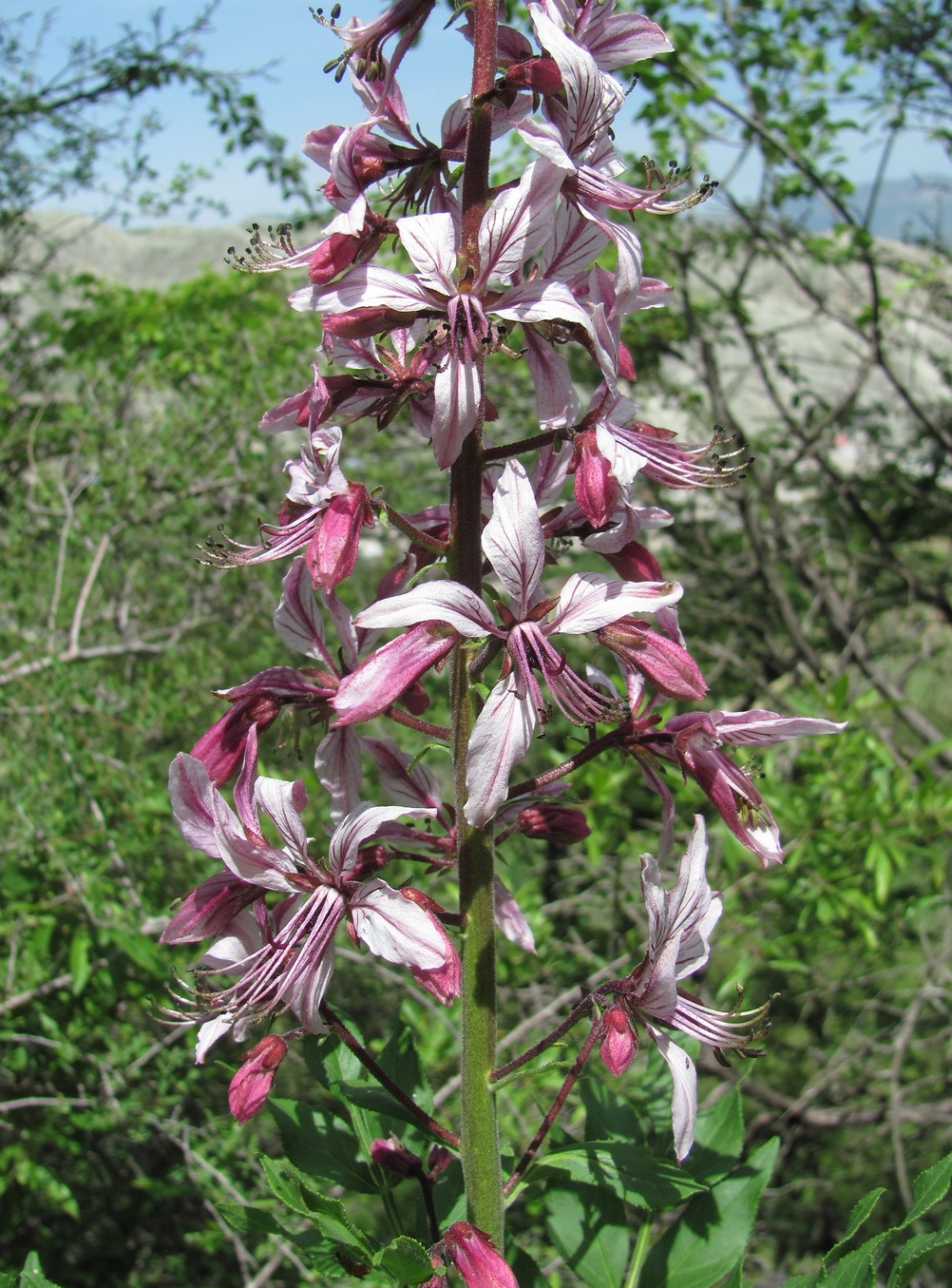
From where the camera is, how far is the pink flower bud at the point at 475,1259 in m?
1.31

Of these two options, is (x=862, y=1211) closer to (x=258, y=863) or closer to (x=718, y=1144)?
(x=718, y=1144)

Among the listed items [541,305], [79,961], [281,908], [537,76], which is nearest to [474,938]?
[281,908]

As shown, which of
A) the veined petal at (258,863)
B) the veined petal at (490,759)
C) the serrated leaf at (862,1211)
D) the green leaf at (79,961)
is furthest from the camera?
the green leaf at (79,961)

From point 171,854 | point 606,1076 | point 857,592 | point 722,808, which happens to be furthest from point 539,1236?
point 857,592

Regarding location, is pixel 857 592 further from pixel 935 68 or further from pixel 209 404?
pixel 209 404

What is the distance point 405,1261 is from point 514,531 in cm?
84

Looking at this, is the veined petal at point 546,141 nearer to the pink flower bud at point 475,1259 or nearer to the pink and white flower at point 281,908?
the pink and white flower at point 281,908

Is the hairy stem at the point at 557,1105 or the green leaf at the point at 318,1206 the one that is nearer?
the green leaf at the point at 318,1206

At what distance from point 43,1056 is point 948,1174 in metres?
2.69

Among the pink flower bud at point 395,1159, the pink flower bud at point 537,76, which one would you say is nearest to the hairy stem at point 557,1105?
the pink flower bud at point 395,1159

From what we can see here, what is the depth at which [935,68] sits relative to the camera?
5020 millimetres

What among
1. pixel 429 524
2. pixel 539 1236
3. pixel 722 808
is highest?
pixel 429 524

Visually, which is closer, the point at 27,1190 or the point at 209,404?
the point at 27,1190

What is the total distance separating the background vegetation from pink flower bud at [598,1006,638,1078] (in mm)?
352
